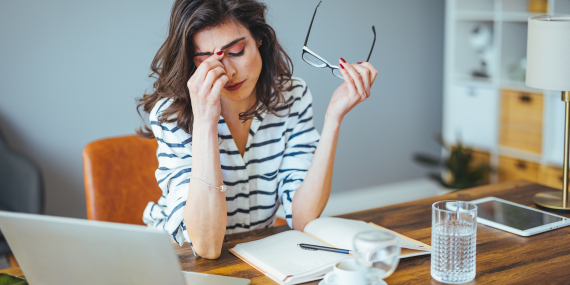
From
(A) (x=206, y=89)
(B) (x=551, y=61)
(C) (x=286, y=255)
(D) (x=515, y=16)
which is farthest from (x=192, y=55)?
(D) (x=515, y=16)

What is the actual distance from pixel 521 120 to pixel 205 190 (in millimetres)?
2419

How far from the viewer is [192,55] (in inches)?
50.1

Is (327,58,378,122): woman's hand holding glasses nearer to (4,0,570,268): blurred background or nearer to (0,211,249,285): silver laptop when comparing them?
(0,211,249,285): silver laptop

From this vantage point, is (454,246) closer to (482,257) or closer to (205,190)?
(482,257)

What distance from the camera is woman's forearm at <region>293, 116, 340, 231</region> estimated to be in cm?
132

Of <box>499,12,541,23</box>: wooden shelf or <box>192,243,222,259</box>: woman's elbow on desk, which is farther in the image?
<box>499,12,541,23</box>: wooden shelf

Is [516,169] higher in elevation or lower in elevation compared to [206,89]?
lower

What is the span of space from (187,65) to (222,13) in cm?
16

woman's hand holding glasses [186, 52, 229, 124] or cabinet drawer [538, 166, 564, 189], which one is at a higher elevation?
woman's hand holding glasses [186, 52, 229, 124]

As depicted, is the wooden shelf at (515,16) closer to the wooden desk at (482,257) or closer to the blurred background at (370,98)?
the blurred background at (370,98)

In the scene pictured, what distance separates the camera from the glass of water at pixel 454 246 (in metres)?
0.91

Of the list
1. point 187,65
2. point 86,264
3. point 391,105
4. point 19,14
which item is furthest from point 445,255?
point 391,105

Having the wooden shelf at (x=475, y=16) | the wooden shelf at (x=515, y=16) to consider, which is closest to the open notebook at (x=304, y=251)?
the wooden shelf at (x=515, y=16)

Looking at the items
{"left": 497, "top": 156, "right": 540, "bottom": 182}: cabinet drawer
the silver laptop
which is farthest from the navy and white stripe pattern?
{"left": 497, "top": 156, "right": 540, "bottom": 182}: cabinet drawer
